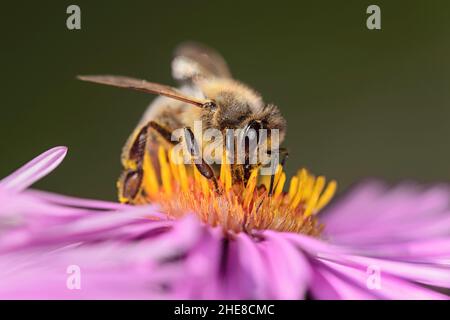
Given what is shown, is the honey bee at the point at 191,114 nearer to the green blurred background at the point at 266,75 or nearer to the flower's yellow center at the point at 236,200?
the flower's yellow center at the point at 236,200

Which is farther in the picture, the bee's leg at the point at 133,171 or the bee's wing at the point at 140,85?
the bee's leg at the point at 133,171

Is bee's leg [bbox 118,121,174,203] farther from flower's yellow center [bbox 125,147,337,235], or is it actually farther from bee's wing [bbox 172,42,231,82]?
bee's wing [bbox 172,42,231,82]

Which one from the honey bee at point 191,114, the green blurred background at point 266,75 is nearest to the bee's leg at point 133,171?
the honey bee at point 191,114

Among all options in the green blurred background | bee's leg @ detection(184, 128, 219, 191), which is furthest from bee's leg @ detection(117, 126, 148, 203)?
the green blurred background

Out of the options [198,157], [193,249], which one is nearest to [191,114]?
[198,157]

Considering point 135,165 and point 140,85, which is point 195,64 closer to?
point 135,165

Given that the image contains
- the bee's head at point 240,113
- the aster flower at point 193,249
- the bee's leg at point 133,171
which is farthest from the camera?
the bee's leg at point 133,171

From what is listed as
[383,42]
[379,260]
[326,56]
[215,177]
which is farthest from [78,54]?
[379,260]
